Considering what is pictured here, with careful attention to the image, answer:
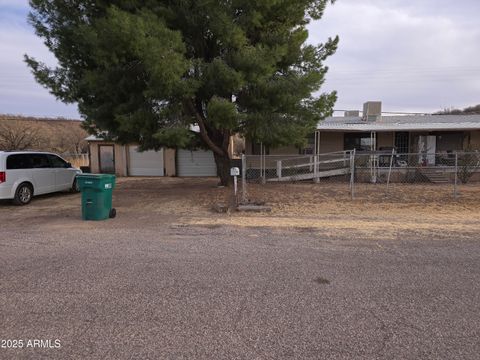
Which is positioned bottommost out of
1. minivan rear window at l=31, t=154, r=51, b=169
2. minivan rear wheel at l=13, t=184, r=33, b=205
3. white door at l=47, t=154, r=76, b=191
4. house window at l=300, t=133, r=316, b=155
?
minivan rear wheel at l=13, t=184, r=33, b=205

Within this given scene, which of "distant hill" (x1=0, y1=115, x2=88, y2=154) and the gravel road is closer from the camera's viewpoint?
the gravel road

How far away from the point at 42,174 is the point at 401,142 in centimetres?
1795

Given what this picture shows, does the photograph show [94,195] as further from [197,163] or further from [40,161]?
[197,163]

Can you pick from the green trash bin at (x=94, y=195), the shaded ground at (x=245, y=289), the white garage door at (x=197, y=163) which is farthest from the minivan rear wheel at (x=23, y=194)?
the white garage door at (x=197, y=163)

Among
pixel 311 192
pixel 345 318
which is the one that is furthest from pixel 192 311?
pixel 311 192

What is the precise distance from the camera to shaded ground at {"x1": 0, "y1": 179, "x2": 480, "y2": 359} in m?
3.07

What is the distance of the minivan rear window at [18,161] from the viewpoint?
10.7 m

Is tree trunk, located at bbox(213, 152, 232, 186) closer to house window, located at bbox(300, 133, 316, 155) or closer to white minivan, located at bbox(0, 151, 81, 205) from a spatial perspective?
white minivan, located at bbox(0, 151, 81, 205)

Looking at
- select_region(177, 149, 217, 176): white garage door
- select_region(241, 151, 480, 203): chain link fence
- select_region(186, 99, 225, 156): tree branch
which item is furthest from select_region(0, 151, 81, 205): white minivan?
select_region(177, 149, 217, 176): white garage door

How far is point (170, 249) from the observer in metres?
5.93

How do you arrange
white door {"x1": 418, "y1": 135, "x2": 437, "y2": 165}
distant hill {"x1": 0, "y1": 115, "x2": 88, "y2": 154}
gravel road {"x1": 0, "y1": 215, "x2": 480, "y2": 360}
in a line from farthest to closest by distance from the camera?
1. distant hill {"x1": 0, "y1": 115, "x2": 88, "y2": 154}
2. white door {"x1": 418, "y1": 135, "x2": 437, "y2": 165}
3. gravel road {"x1": 0, "y1": 215, "x2": 480, "y2": 360}

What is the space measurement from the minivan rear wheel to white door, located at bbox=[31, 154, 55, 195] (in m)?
0.33

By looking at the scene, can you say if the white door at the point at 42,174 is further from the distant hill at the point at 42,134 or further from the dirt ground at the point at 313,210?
the distant hill at the point at 42,134

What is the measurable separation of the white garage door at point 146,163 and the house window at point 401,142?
536 inches
